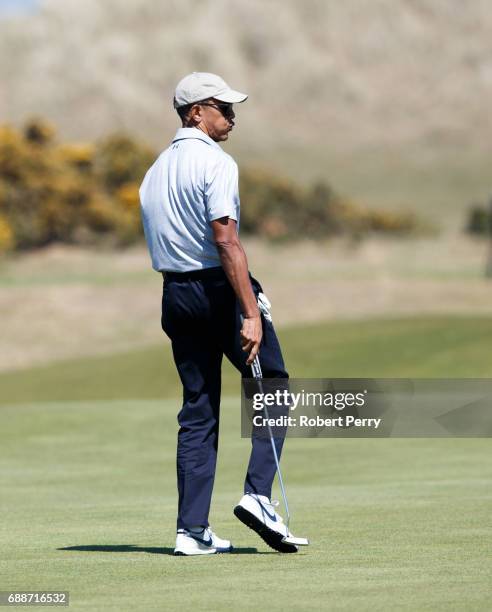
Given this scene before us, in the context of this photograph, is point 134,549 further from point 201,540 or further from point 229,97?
point 229,97

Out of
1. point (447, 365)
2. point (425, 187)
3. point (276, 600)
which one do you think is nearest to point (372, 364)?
point (447, 365)

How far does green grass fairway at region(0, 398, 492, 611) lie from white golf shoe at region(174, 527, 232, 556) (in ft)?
0.32

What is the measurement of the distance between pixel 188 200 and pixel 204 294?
1.41 ft

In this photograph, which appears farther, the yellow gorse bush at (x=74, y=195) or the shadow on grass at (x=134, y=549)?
the yellow gorse bush at (x=74, y=195)

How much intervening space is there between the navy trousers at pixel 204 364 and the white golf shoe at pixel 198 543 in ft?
0.16

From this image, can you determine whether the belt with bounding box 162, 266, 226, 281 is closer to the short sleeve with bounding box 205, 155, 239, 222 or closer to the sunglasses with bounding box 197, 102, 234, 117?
the short sleeve with bounding box 205, 155, 239, 222

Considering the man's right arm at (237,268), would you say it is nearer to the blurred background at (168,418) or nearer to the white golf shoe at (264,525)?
the white golf shoe at (264,525)

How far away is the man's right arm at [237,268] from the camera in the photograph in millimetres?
6445

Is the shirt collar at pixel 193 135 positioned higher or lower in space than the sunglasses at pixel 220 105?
lower

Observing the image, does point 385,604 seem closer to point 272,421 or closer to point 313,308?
point 272,421

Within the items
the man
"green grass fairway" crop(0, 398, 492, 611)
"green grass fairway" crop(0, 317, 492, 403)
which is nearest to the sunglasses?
the man

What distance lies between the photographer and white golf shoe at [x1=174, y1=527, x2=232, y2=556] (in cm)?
658

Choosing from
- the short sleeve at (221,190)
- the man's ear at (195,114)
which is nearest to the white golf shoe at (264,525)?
the short sleeve at (221,190)

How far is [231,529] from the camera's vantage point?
25.8ft
